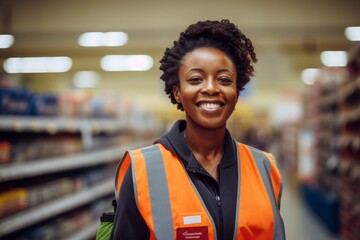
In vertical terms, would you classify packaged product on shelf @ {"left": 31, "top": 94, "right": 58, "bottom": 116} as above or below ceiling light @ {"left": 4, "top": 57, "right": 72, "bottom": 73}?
below

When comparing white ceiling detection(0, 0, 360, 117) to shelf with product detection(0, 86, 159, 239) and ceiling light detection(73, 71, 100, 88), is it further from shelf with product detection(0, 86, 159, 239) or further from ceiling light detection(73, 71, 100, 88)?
ceiling light detection(73, 71, 100, 88)

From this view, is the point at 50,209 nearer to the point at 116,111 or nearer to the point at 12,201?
the point at 12,201

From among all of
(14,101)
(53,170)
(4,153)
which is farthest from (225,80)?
(53,170)

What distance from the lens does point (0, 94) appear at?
3.18 metres

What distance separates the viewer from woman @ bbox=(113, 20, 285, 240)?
1.42m

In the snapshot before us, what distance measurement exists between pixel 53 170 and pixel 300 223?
14.7 feet

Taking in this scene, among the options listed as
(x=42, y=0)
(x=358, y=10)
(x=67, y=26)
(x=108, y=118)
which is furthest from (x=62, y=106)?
(x=358, y=10)

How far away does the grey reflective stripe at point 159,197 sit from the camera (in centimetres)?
139

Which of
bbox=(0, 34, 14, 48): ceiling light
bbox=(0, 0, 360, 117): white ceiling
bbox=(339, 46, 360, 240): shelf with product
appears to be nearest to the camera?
bbox=(339, 46, 360, 240): shelf with product

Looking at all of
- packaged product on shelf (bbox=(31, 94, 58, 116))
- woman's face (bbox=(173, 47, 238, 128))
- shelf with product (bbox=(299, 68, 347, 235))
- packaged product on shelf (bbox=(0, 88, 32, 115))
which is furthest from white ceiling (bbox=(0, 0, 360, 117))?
woman's face (bbox=(173, 47, 238, 128))

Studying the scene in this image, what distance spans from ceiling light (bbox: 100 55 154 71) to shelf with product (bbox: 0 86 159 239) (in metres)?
7.63

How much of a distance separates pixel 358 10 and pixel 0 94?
691 cm

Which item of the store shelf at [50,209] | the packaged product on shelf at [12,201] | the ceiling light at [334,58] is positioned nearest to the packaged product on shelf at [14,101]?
the packaged product on shelf at [12,201]

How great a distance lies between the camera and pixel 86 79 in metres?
18.4
